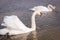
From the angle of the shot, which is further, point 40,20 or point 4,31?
point 40,20

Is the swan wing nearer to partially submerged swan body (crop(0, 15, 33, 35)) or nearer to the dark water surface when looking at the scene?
Result: partially submerged swan body (crop(0, 15, 33, 35))

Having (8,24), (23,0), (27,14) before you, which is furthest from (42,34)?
(23,0)

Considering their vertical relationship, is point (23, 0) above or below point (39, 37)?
above

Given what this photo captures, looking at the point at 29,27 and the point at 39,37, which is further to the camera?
the point at 29,27

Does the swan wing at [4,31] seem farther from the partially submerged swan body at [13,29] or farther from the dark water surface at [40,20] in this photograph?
the dark water surface at [40,20]

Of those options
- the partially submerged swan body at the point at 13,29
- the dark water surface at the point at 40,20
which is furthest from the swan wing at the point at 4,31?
the dark water surface at the point at 40,20

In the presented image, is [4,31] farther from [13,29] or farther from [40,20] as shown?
A: [40,20]

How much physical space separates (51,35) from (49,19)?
481 millimetres

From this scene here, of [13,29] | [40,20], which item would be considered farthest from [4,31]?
[40,20]

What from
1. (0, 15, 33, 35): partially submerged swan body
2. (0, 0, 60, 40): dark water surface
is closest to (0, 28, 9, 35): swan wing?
(0, 15, 33, 35): partially submerged swan body

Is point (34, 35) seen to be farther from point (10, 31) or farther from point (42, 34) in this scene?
point (10, 31)

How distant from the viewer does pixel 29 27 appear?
2.15m

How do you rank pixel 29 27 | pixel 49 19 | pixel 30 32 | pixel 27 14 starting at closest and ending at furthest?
pixel 30 32, pixel 29 27, pixel 49 19, pixel 27 14

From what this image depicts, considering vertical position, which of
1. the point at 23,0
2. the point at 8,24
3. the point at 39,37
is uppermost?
the point at 23,0
